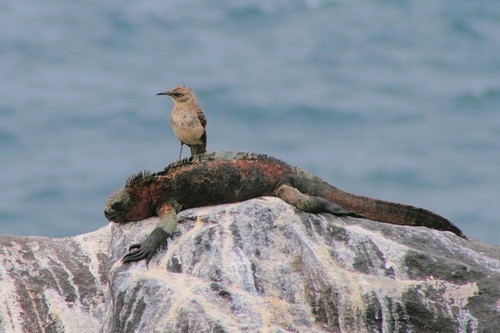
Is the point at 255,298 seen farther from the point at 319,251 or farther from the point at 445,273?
the point at 445,273

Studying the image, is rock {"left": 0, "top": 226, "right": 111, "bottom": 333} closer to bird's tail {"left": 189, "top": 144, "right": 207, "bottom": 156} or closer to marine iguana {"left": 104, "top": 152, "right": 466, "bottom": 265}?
marine iguana {"left": 104, "top": 152, "right": 466, "bottom": 265}

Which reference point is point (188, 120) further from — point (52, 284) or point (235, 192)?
point (235, 192)

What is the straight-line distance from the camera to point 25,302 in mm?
12281

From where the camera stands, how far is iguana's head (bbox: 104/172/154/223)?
11.3 m

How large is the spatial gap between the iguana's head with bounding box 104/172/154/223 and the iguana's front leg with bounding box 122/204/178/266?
1.46ft

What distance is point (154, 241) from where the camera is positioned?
10.5 m

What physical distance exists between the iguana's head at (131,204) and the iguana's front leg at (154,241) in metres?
0.45

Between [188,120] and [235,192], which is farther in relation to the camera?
[188,120]

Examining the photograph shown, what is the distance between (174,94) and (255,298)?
6.01 metres

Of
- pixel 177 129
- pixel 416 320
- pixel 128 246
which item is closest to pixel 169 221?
pixel 128 246

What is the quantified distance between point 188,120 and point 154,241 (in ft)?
15.8

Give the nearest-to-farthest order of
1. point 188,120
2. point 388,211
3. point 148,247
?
1. point 148,247
2. point 388,211
3. point 188,120

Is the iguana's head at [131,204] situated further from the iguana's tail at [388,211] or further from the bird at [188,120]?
the bird at [188,120]

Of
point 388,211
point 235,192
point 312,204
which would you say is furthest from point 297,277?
point 388,211
